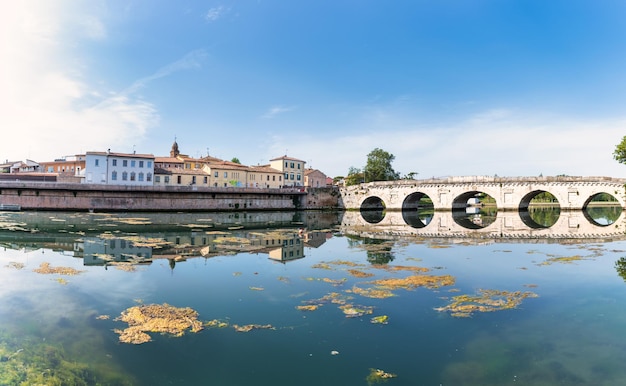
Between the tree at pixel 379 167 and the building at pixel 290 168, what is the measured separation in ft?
49.7

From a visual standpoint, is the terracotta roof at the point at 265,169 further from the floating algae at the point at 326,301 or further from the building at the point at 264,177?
the floating algae at the point at 326,301

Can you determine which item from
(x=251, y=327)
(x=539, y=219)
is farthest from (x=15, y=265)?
(x=539, y=219)

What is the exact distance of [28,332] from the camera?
7473mm

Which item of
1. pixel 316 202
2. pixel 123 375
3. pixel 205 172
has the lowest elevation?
pixel 123 375

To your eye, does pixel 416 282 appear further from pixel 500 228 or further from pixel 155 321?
pixel 500 228

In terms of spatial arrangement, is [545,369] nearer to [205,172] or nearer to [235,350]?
[235,350]

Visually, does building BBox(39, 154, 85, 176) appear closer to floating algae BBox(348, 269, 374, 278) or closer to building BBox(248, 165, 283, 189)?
building BBox(248, 165, 283, 189)

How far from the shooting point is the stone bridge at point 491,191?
1839 inches

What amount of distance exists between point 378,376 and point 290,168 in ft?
242

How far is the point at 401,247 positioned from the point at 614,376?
47.8ft

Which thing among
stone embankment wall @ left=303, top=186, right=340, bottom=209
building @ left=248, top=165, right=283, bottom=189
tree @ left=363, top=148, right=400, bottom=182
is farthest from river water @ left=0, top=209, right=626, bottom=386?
tree @ left=363, top=148, right=400, bottom=182

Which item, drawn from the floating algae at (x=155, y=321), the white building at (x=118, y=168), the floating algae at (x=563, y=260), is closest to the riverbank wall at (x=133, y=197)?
the white building at (x=118, y=168)

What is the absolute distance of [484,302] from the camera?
9.61m

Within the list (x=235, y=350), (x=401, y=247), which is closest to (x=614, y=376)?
(x=235, y=350)
